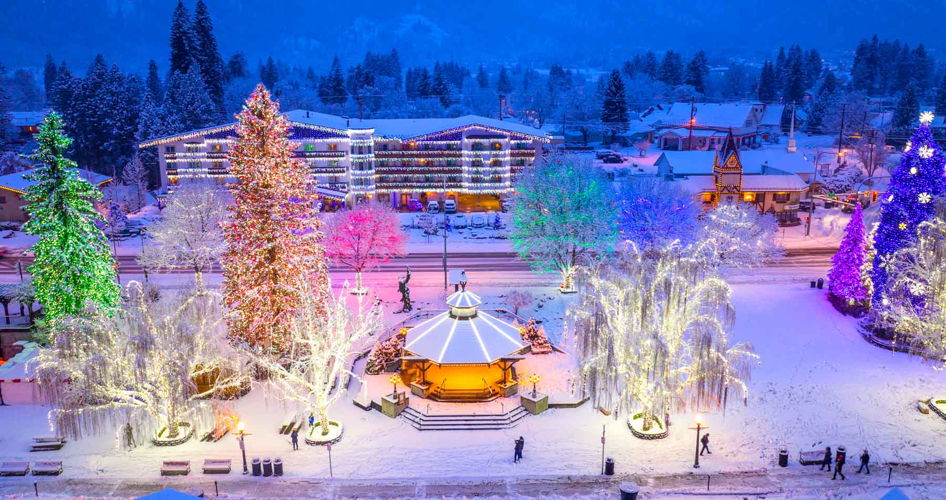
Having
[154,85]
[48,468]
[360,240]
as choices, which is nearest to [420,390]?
[48,468]

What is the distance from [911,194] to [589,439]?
24273 mm

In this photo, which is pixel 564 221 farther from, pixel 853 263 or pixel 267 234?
pixel 267 234

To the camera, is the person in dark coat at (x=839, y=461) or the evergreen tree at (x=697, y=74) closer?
the person in dark coat at (x=839, y=461)

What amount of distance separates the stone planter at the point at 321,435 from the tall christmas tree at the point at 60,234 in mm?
12635

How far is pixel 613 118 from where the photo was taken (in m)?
117

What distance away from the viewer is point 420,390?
34531 mm

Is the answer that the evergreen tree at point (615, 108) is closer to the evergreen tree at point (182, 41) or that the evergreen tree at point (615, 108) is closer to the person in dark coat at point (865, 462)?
the evergreen tree at point (182, 41)

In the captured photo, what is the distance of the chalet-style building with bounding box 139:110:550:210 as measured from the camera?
75775 millimetres

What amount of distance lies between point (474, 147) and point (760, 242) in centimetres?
3631

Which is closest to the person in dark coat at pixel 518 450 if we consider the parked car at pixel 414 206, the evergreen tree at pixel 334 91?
the parked car at pixel 414 206

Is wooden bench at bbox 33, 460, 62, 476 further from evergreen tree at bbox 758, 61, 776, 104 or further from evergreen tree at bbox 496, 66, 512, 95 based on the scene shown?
evergreen tree at bbox 496, 66, 512, 95

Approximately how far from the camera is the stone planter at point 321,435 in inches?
1193

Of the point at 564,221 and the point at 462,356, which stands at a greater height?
Result: the point at 564,221

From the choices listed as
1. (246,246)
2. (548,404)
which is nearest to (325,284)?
(246,246)
